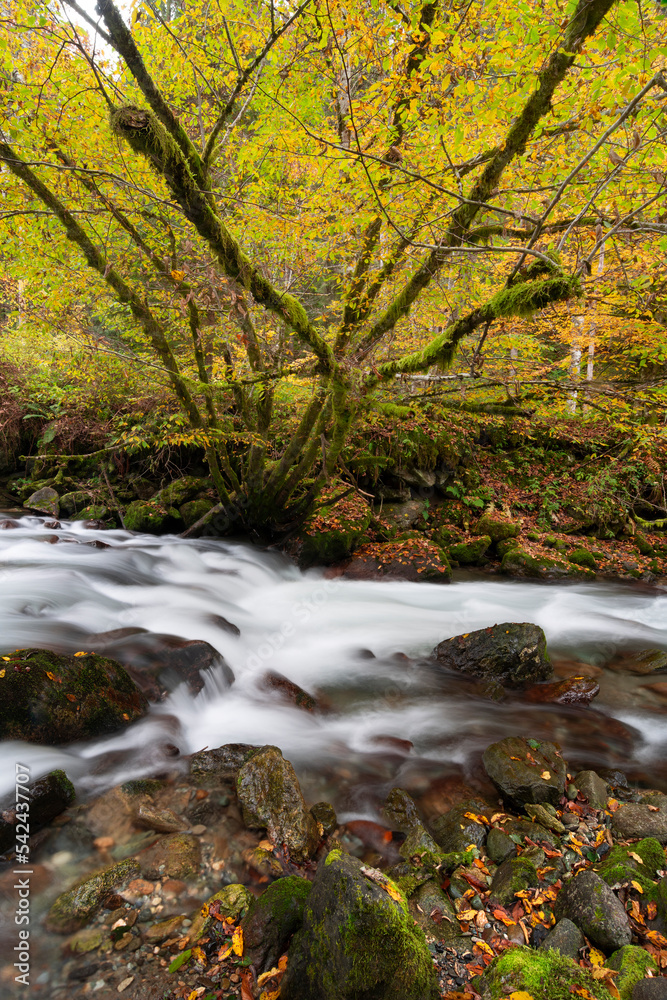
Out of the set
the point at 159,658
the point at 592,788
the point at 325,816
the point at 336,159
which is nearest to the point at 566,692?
the point at 592,788

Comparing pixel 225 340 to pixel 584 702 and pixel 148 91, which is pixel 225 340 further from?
pixel 584 702

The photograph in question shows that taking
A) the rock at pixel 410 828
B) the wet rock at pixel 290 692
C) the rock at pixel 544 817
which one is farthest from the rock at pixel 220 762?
the rock at pixel 544 817

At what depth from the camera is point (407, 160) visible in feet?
17.8

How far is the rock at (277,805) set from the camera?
2855mm

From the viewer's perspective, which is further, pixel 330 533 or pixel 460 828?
pixel 330 533

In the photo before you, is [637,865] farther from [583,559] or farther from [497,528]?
[497,528]

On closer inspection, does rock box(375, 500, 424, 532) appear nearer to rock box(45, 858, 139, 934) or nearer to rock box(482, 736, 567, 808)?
rock box(482, 736, 567, 808)

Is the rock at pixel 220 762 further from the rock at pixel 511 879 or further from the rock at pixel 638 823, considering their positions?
the rock at pixel 638 823

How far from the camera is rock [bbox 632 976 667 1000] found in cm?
178

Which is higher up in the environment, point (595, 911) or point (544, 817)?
point (595, 911)

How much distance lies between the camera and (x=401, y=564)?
8.81 meters

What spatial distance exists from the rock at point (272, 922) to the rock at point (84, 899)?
76 centimetres

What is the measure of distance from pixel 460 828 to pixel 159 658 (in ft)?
10.0

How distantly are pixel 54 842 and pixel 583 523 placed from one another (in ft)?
38.5
